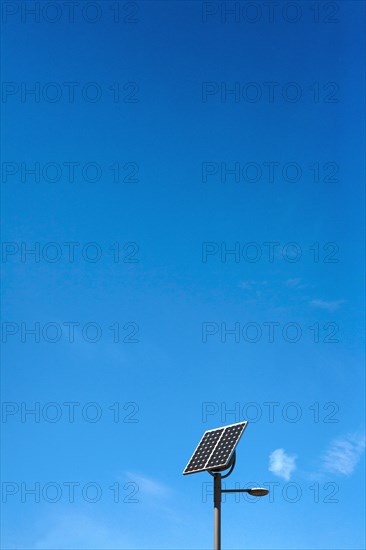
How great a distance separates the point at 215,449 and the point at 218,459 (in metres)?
0.51

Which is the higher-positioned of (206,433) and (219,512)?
(206,433)

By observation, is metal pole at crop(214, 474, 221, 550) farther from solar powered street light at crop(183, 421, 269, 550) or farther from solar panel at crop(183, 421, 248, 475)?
solar panel at crop(183, 421, 248, 475)

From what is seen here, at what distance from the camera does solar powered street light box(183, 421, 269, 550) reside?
14.2 meters

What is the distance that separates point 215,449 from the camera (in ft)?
48.7

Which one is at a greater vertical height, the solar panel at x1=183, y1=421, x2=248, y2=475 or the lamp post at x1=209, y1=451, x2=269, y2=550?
the solar panel at x1=183, y1=421, x2=248, y2=475

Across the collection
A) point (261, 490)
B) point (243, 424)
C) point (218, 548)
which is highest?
point (243, 424)

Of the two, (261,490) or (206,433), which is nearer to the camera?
(261,490)

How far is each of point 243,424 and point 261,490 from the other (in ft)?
4.73

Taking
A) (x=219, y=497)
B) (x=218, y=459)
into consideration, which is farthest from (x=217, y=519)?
(x=218, y=459)

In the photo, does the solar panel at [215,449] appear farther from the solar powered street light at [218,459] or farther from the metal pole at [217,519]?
the metal pole at [217,519]

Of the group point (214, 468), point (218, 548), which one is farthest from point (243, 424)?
point (218, 548)

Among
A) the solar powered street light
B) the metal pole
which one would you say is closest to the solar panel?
the solar powered street light

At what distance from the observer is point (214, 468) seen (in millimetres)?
14266

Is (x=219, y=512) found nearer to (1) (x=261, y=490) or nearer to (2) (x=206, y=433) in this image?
(1) (x=261, y=490)
